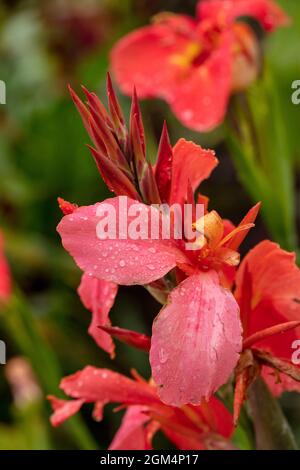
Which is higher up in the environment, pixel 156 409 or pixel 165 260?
pixel 165 260

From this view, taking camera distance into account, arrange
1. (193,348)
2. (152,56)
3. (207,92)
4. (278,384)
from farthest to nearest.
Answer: (152,56)
(207,92)
(278,384)
(193,348)

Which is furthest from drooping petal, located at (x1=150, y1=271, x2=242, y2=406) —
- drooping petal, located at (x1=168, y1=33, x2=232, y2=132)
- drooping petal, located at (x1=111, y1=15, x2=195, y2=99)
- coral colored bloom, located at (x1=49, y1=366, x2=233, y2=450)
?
drooping petal, located at (x1=111, y1=15, x2=195, y2=99)

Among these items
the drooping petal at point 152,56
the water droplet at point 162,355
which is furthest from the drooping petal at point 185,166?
the drooping petal at point 152,56

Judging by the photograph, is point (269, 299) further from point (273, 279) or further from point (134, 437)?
point (134, 437)

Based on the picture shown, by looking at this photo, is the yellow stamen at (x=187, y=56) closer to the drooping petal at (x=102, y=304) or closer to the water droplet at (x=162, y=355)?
the drooping petal at (x=102, y=304)

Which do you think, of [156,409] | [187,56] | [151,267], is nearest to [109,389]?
[156,409]

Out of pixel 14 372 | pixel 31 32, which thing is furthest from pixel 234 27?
pixel 31 32
